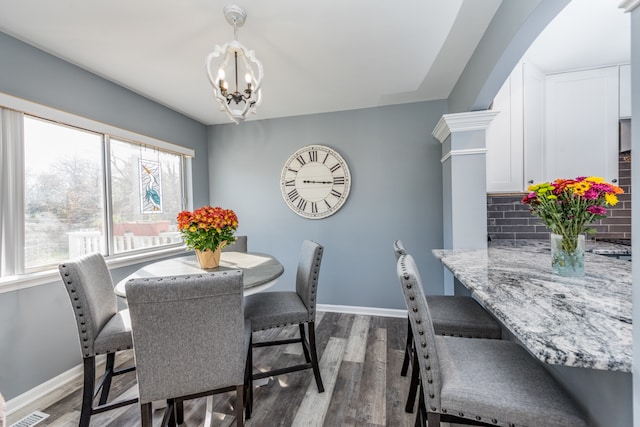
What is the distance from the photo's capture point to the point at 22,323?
1771 mm

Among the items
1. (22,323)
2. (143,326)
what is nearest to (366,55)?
(143,326)

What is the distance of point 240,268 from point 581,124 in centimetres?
302

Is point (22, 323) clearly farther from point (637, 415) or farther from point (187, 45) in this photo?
point (637, 415)

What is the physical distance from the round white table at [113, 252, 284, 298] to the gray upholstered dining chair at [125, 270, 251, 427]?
0.34 meters

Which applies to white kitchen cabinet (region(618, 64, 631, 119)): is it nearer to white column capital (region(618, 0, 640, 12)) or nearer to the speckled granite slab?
the speckled granite slab

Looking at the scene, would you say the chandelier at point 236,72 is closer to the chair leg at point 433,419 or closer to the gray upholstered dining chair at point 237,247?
the gray upholstered dining chair at point 237,247

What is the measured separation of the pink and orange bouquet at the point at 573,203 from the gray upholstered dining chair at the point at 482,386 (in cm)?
66

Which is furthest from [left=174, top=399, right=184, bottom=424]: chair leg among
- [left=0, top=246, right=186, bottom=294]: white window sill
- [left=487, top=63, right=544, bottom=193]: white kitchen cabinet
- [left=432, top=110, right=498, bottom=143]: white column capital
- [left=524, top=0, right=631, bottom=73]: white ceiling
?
[left=524, top=0, right=631, bottom=73]: white ceiling

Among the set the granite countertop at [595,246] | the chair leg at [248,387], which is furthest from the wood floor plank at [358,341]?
the granite countertop at [595,246]

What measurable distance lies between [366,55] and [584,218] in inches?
68.7

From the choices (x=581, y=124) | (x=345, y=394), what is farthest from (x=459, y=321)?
(x=581, y=124)

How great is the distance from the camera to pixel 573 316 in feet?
2.92

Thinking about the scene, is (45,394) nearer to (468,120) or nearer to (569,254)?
(569,254)

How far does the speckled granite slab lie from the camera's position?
0.70 m
